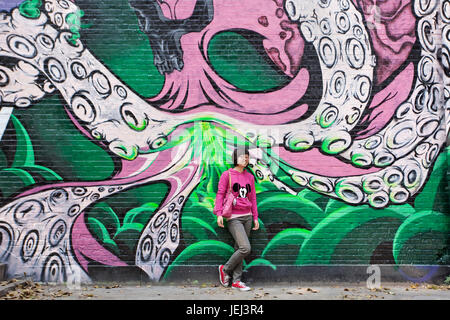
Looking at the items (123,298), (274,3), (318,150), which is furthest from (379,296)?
(274,3)

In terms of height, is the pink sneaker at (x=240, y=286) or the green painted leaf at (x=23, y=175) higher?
the green painted leaf at (x=23, y=175)

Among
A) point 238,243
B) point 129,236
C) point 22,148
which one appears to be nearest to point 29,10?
point 22,148

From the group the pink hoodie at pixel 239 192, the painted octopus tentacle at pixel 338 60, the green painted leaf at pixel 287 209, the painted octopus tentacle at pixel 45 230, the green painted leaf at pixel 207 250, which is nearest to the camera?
the pink hoodie at pixel 239 192

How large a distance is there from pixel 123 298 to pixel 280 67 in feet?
13.9

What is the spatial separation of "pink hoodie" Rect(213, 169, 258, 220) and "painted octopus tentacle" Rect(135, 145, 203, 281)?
52cm

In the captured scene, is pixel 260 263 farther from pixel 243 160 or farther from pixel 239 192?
pixel 243 160

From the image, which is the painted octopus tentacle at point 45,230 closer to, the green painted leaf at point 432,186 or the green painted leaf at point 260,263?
the green painted leaf at point 260,263

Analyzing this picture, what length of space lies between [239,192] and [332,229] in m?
1.62

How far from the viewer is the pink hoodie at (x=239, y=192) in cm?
684

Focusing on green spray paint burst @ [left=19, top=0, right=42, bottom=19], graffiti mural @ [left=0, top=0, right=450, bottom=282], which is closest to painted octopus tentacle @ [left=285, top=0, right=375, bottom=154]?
graffiti mural @ [left=0, top=0, right=450, bottom=282]

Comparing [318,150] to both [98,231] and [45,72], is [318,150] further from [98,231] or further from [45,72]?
[45,72]

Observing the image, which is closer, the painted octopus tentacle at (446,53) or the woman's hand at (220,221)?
the woman's hand at (220,221)

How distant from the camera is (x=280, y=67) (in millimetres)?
7320

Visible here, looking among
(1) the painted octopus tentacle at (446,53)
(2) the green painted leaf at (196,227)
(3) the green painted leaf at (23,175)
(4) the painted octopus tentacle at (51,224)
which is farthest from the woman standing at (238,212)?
(1) the painted octopus tentacle at (446,53)
